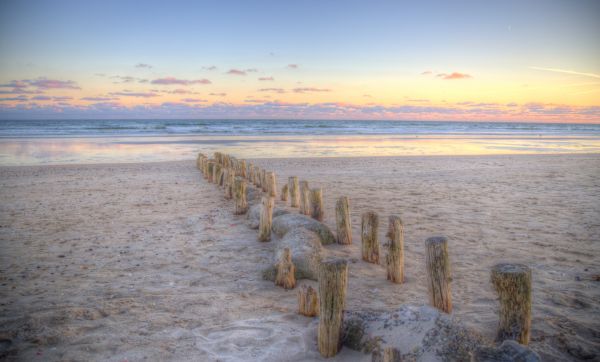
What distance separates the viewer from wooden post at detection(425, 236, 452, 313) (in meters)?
4.07

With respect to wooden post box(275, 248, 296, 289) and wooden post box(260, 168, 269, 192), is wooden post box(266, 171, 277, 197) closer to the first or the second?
wooden post box(260, 168, 269, 192)

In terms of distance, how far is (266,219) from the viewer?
23.4 feet

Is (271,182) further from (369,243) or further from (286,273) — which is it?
(286,273)

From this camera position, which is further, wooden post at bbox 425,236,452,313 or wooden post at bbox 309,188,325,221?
wooden post at bbox 309,188,325,221

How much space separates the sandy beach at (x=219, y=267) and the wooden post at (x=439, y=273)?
1.18 ft

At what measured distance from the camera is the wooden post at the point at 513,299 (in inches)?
134

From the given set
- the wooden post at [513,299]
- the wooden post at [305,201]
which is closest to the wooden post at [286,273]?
the wooden post at [513,299]

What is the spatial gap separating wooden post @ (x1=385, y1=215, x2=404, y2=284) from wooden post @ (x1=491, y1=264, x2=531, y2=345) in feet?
5.47

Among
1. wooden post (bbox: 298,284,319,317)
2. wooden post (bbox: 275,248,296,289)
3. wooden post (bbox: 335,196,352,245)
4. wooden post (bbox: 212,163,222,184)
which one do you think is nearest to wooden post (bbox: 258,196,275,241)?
wooden post (bbox: 335,196,352,245)

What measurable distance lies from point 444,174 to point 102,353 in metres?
13.6

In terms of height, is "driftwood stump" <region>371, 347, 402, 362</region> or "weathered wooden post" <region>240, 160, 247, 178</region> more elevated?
"weathered wooden post" <region>240, 160, 247, 178</region>

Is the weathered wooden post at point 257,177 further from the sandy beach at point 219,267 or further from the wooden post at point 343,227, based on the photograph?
the wooden post at point 343,227

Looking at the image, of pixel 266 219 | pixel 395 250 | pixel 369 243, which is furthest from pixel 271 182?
pixel 395 250

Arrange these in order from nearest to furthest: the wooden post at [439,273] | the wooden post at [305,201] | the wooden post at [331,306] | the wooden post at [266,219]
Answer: the wooden post at [331,306]
the wooden post at [439,273]
the wooden post at [266,219]
the wooden post at [305,201]
